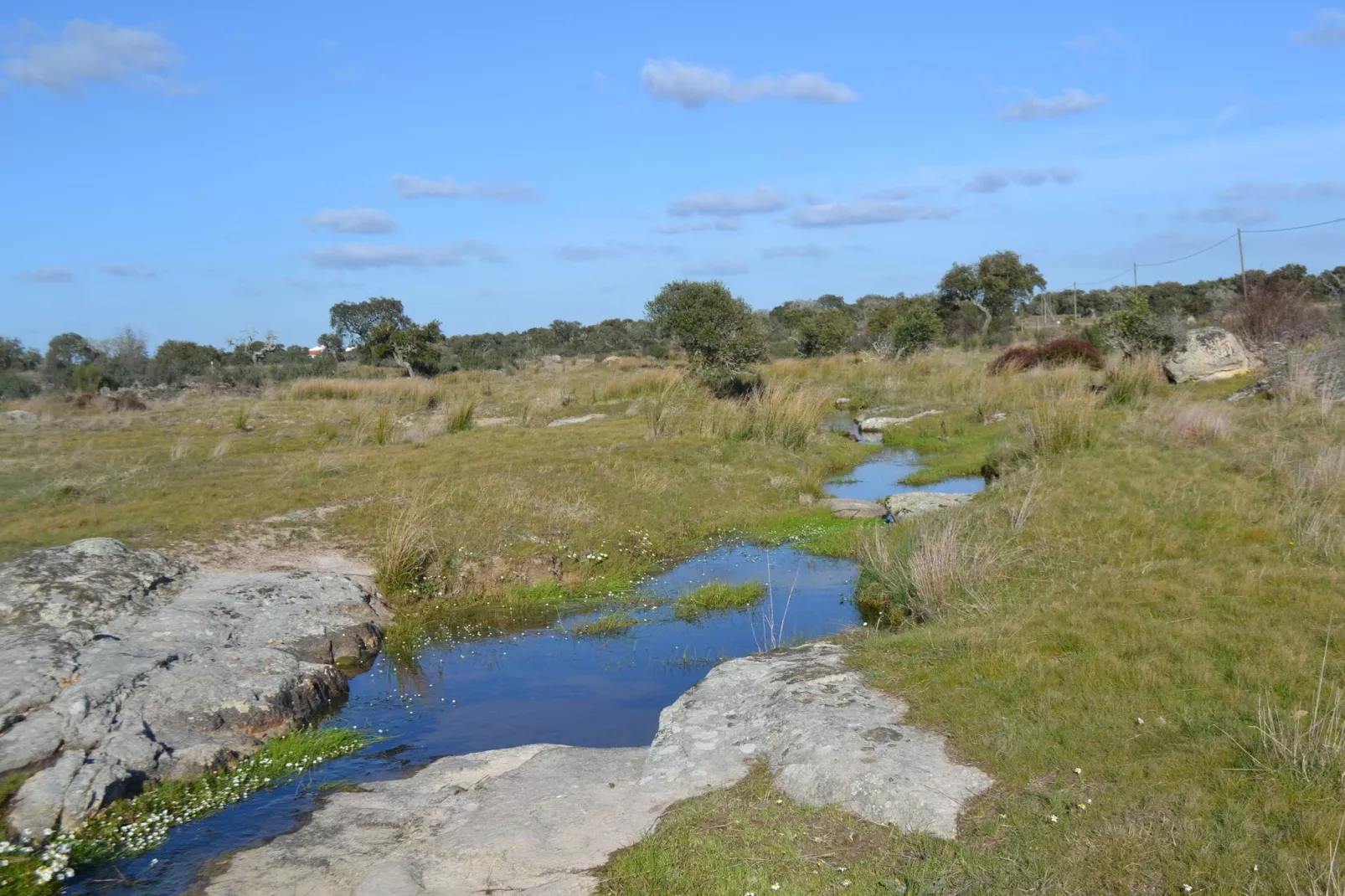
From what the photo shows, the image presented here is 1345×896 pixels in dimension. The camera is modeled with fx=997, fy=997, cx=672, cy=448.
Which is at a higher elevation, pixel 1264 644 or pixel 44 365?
pixel 44 365

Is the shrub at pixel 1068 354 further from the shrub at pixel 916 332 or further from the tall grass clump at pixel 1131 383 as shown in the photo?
the shrub at pixel 916 332

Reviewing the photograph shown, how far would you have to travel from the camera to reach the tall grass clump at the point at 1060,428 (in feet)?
46.7

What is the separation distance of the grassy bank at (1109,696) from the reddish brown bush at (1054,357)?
16.4 metres

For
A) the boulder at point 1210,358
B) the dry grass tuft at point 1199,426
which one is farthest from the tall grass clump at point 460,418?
the boulder at point 1210,358

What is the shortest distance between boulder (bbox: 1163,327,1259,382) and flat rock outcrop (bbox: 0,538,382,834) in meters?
20.7

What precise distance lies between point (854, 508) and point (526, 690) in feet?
22.9

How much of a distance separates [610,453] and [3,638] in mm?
10528

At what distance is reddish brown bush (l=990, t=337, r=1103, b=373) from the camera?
90.3ft

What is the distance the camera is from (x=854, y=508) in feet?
46.3

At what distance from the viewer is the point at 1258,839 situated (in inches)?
173

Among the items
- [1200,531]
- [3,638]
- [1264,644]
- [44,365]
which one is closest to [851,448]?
[1200,531]

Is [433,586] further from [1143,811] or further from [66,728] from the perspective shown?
[1143,811]

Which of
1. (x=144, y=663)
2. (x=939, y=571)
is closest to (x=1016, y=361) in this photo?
(x=939, y=571)

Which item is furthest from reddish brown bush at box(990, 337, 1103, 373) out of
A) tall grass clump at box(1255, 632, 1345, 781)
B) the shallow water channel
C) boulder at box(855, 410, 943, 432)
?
tall grass clump at box(1255, 632, 1345, 781)
